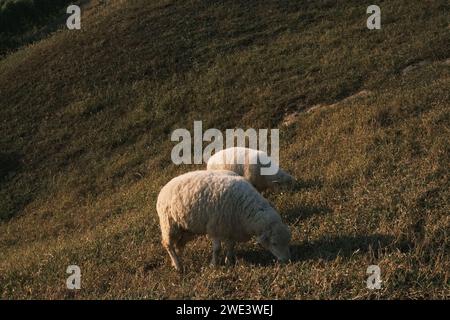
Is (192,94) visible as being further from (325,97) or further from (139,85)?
(325,97)

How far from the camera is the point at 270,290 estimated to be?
21.7 feet

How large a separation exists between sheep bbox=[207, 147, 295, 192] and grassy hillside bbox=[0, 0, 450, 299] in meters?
0.51

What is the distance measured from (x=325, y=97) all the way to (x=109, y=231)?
11.1 metres

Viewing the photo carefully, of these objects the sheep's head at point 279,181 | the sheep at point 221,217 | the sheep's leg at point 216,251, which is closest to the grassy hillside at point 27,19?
the sheep's head at point 279,181

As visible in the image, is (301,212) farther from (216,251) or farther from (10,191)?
(10,191)

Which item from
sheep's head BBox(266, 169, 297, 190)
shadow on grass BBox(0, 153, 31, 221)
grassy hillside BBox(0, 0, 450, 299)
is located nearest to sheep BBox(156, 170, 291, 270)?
grassy hillside BBox(0, 0, 450, 299)

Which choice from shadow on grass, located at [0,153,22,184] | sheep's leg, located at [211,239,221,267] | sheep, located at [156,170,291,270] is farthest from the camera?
shadow on grass, located at [0,153,22,184]

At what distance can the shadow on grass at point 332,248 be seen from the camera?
7797 millimetres

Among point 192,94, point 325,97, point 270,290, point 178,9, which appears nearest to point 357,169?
point 270,290

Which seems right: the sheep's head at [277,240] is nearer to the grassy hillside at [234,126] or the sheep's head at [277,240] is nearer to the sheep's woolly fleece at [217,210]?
the sheep's woolly fleece at [217,210]

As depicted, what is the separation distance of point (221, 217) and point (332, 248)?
5.97ft

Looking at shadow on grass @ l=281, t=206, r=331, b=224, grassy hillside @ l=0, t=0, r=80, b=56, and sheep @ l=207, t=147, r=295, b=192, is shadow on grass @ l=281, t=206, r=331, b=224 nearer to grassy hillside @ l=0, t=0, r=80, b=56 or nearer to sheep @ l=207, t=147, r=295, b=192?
sheep @ l=207, t=147, r=295, b=192

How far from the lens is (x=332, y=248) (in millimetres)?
8125

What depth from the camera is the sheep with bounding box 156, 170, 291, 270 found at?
27.6 feet
